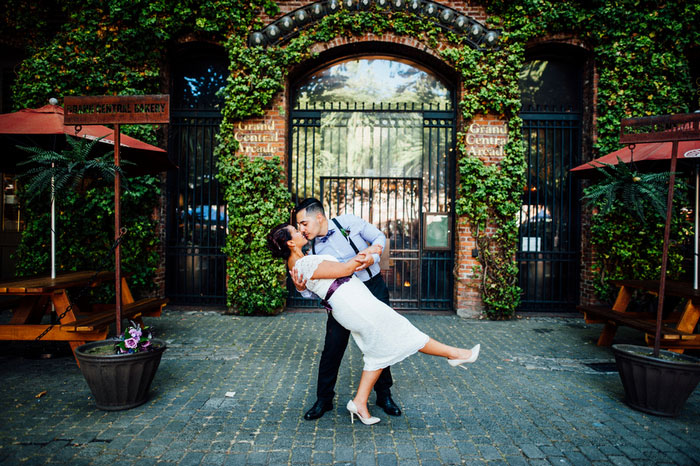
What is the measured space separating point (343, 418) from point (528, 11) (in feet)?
23.2

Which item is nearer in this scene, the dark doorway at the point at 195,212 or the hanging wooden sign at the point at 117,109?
the hanging wooden sign at the point at 117,109

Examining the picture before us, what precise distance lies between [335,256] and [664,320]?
4.65 m

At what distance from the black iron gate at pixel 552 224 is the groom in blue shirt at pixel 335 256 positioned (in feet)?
15.8

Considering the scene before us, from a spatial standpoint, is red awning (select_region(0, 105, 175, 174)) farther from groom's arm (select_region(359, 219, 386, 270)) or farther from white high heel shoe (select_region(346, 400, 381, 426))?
white high heel shoe (select_region(346, 400, 381, 426))

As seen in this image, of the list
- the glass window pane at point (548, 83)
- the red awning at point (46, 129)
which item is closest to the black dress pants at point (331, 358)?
the red awning at point (46, 129)

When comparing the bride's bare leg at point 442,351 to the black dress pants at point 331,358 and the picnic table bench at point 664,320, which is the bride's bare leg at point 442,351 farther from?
the picnic table bench at point 664,320

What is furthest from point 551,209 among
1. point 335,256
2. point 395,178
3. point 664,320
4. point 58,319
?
point 58,319

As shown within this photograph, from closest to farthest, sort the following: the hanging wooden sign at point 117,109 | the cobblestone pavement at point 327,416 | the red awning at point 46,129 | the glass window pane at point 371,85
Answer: the cobblestone pavement at point 327,416
the hanging wooden sign at point 117,109
the red awning at point 46,129
the glass window pane at point 371,85

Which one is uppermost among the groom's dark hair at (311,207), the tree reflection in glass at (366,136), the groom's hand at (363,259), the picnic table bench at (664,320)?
the tree reflection in glass at (366,136)

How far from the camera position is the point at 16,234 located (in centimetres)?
756

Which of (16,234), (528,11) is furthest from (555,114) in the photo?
(16,234)

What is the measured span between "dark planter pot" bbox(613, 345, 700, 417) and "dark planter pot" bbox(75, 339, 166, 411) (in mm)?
4141

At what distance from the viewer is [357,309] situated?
292 cm

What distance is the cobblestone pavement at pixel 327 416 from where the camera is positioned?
270 centimetres
